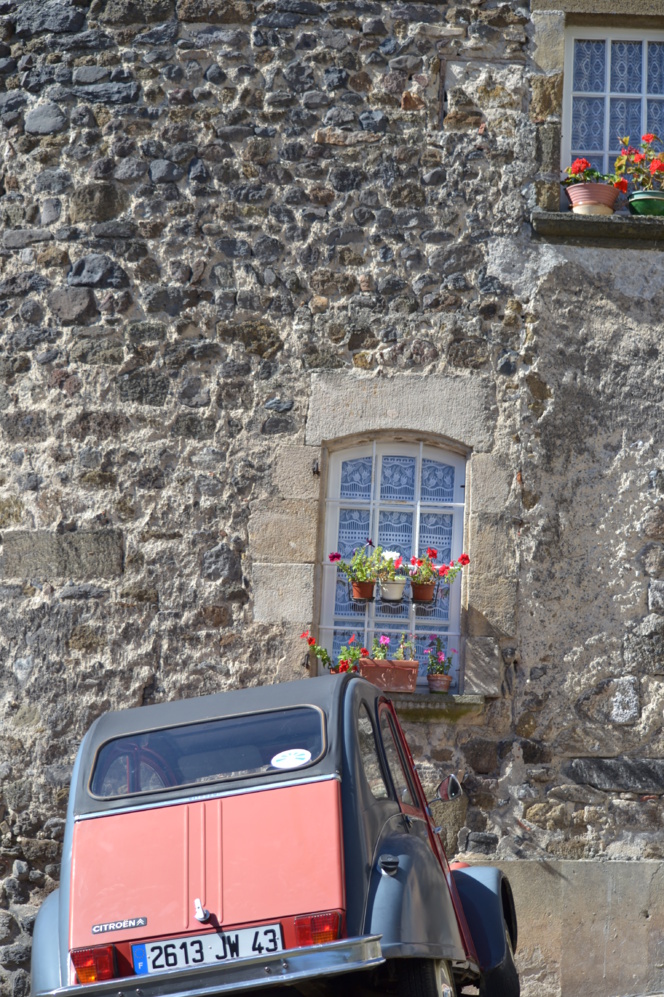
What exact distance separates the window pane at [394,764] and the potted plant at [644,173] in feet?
12.8

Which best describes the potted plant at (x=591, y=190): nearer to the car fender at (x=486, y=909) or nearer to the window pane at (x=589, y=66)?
the window pane at (x=589, y=66)

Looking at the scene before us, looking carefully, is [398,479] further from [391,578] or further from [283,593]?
[283,593]

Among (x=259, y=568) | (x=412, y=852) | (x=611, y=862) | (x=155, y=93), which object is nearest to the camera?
(x=412, y=852)

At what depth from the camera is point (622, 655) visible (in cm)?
626

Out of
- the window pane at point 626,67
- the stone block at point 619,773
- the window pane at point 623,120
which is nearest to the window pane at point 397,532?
the stone block at point 619,773

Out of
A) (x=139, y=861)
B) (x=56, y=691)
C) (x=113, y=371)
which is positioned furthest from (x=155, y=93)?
(x=139, y=861)

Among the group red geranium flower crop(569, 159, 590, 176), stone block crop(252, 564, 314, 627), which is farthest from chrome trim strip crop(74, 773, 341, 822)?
red geranium flower crop(569, 159, 590, 176)

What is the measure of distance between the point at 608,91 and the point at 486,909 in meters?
5.05

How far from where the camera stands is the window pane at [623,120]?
6.93 m

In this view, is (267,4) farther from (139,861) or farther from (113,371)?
(139,861)

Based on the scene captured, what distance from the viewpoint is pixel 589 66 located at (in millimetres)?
6988

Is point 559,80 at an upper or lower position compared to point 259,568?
upper

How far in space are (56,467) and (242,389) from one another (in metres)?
1.21

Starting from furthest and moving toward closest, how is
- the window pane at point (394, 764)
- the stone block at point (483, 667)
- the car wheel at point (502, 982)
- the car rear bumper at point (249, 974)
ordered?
the stone block at point (483, 667)
the car wheel at point (502, 982)
the window pane at point (394, 764)
the car rear bumper at point (249, 974)
